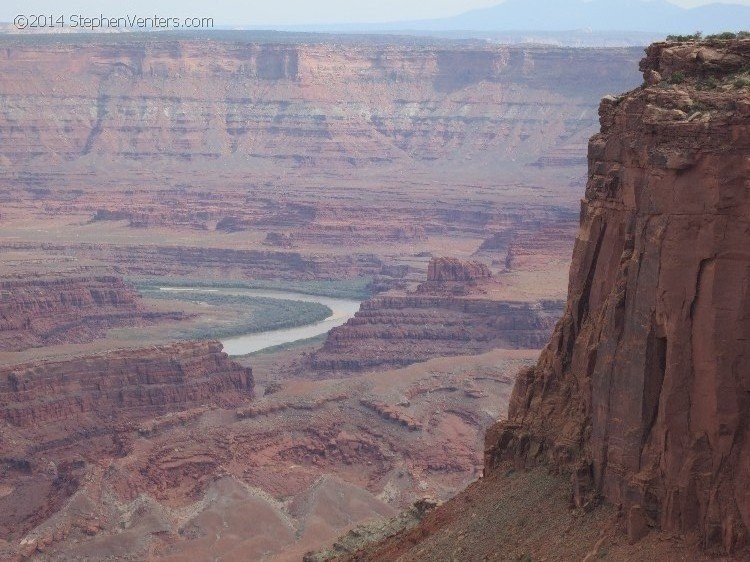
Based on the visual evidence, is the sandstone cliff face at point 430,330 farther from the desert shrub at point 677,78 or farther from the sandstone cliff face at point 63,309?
the desert shrub at point 677,78

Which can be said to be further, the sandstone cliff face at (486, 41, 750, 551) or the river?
the river

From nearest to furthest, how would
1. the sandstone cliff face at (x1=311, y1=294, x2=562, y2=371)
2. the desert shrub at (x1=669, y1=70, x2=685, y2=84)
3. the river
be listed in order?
the desert shrub at (x1=669, y1=70, x2=685, y2=84), the sandstone cliff face at (x1=311, y1=294, x2=562, y2=371), the river

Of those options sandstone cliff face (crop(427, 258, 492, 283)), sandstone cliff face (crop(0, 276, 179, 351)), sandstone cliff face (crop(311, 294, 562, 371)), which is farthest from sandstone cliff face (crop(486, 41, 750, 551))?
sandstone cliff face (crop(427, 258, 492, 283))

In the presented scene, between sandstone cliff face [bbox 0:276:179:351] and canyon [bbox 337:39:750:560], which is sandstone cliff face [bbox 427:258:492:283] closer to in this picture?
sandstone cliff face [bbox 0:276:179:351]

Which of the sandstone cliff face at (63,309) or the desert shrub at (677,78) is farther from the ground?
the desert shrub at (677,78)

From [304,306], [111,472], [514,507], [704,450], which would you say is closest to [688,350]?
[704,450]

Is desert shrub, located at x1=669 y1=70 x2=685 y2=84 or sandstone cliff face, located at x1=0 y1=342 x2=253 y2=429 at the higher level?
desert shrub, located at x1=669 y1=70 x2=685 y2=84

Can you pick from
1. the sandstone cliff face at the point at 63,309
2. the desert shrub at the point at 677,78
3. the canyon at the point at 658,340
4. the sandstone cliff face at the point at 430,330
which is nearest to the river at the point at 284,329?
the sandstone cliff face at the point at 63,309

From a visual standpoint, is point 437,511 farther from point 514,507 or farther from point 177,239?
point 177,239
